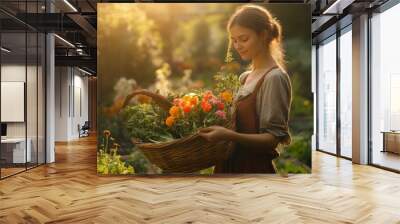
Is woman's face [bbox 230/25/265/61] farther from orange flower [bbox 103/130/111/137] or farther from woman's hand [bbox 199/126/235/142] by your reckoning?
orange flower [bbox 103/130/111/137]

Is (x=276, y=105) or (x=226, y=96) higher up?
(x=226, y=96)

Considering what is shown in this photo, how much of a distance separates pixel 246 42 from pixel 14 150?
4.59 m

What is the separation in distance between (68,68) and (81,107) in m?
3.17

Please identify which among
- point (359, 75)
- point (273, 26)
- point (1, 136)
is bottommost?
point (1, 136)

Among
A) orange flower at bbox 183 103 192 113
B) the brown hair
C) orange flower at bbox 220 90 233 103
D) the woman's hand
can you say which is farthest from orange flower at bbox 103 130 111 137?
the brown hair

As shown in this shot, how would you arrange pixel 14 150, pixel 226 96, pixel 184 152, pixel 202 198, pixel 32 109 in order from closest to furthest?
pixel 202 198 → pixel 184 152 → pixel 226 96 → pixel 14 150 → pixel 32 109

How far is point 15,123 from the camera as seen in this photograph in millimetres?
7449

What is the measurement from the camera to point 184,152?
6.70 m

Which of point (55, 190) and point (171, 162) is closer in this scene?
point (55, 190)

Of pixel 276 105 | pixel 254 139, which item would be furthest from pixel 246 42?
pixel 254 139

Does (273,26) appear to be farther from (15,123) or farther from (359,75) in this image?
(15,123)

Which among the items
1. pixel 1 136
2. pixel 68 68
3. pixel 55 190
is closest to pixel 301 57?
pixel 55 190

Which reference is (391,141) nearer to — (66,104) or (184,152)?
(184,152)

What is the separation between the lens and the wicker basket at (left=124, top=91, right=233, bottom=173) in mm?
6664
